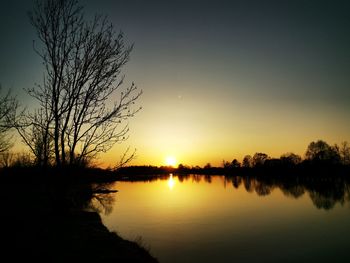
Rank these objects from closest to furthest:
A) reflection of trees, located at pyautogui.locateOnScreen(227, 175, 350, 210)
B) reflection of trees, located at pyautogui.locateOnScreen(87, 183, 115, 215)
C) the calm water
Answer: reflection of trees, located at pyautogui.locateOnScreen(87, 183, 115, 215) < the calm water < reflection of trees, located at pyautogui.locateOnScreen(227, 175, 350, 210)

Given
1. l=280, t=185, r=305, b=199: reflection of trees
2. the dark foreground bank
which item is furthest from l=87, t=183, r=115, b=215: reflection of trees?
l=280, t=185, r=305, b=199: reflection of trees

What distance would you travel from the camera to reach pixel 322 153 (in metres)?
132

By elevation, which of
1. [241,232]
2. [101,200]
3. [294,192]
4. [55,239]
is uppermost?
[101,200]

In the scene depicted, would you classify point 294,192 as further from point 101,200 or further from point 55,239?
point 55,239

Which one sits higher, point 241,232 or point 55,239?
point 55,239

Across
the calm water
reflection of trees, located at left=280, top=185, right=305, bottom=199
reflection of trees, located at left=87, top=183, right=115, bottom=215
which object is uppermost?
reflection of trees, located at left=87, top=183, right=115, bottom=215

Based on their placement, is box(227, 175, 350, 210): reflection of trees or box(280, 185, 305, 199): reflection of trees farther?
box(280, 185, 305, 199): reflection of trees

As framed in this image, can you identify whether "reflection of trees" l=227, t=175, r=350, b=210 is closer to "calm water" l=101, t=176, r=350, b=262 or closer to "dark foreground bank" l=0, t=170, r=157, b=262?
"calm water" l=101, t=176, r=350, b=262

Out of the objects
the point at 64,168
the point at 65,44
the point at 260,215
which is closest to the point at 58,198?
the point at 64,168

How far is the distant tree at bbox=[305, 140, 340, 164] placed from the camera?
127 meters

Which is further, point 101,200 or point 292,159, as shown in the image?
point 292,159

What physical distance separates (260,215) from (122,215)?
17547 millimetres

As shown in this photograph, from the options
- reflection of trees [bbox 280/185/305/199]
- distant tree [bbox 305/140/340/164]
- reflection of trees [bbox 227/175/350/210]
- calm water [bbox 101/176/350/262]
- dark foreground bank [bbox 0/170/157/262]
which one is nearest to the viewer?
dark foreground bank [bbox 0/170/157/262]

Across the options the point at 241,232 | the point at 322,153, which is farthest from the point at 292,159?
the point at 241,232
